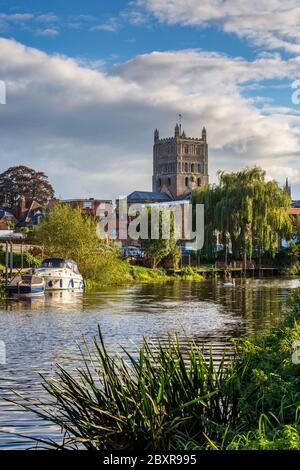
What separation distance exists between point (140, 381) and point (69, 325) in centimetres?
1992

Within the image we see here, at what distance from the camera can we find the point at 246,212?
71.1 metres

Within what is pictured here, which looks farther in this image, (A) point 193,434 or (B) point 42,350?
(B) point 42,350

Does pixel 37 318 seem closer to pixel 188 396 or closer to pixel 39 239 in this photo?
pixel 188 396

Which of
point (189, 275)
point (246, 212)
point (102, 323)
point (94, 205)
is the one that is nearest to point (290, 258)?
point (246, 212)

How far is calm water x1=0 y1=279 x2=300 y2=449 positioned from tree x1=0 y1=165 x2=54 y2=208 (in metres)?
73.0

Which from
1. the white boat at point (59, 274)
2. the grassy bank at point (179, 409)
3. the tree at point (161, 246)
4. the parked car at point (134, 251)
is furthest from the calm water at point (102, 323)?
the parked car at point (134, 251)

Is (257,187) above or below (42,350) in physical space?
above

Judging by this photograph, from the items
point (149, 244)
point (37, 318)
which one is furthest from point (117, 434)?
point (149, 244)

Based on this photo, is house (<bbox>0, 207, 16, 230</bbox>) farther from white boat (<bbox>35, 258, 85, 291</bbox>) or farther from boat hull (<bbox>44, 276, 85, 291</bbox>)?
boat hull (<bbox>44, 276, 85, 291</bbox>)

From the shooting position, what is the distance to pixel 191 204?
255 ft

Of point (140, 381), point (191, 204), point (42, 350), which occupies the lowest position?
point (42, 350)

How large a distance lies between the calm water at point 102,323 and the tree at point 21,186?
73.0 m

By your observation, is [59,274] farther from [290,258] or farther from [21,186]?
[21,186]

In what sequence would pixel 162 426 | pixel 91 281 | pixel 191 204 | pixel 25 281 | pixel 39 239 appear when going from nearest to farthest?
pixel 162 426 < pixel 25 281 < pixel 91 281 < pixel 39 239 < pixel 191 204
